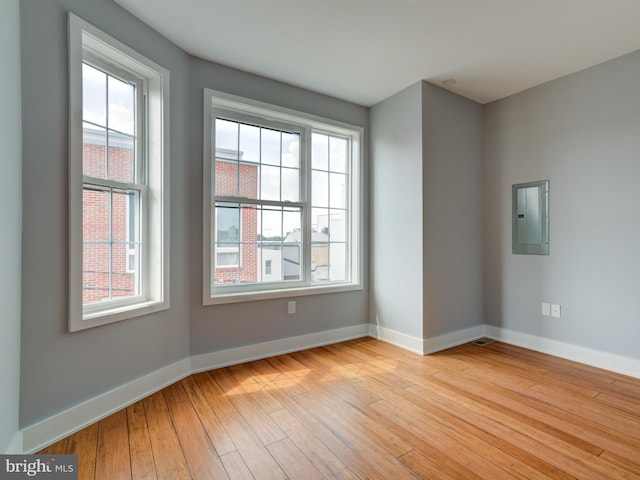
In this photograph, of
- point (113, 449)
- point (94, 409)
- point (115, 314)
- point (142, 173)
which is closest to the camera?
point (113, 449)

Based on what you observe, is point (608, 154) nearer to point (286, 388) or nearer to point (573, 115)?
point (573, 115)

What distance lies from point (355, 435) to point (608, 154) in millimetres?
3104

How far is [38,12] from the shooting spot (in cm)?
174

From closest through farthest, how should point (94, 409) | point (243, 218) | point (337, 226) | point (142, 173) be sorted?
1. point (94, 409)
2. point (142, 173)
3. point (243, 218)
4. point (337, 226)

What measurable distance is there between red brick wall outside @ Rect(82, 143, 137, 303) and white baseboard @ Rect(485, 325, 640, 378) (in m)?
3.67

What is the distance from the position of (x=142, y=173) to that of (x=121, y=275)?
776 mm

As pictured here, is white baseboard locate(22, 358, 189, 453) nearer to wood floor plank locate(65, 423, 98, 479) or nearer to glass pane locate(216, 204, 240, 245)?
wood floor plank locate(65, 423, 98, 479)

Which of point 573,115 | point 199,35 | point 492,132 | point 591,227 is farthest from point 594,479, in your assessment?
point 199,35

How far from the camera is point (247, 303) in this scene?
9.86 feet

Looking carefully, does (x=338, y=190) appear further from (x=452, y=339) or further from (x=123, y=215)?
(x=123, y=215)

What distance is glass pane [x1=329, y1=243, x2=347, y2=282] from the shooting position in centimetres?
371

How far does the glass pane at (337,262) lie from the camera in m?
3.71

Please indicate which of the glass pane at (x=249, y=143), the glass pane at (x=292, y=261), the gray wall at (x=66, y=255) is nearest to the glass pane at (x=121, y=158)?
the gray wall at (x=66, y=255)

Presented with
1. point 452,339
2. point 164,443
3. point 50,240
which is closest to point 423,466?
point 164,443
